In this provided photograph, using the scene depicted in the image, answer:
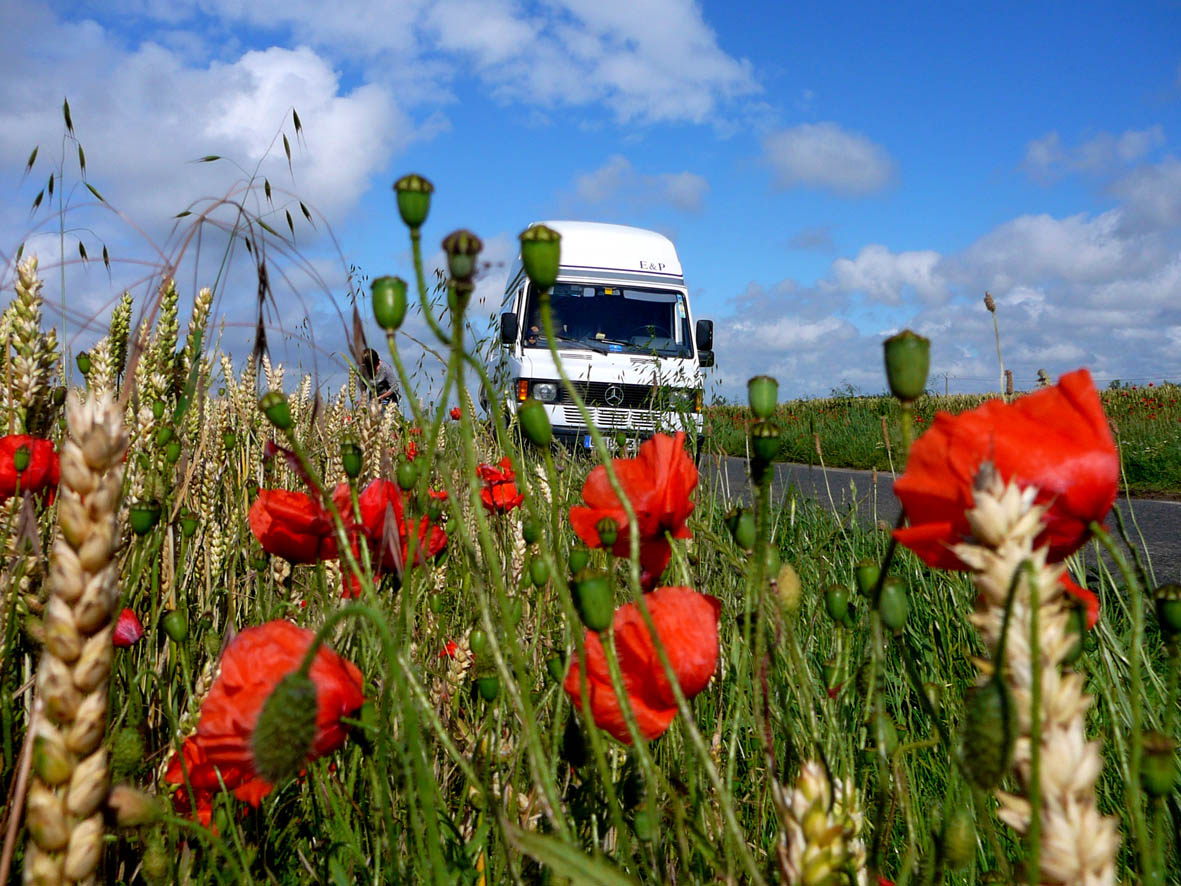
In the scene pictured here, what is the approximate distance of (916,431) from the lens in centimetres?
693

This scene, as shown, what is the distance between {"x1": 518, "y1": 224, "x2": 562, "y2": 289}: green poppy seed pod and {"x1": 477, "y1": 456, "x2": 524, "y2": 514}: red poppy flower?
120cm

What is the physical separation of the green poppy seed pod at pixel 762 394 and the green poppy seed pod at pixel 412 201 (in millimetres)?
342

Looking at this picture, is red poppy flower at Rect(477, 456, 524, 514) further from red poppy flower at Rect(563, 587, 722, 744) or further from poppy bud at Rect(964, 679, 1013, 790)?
poppy bud at Rect(964, 679, 1013, 790)

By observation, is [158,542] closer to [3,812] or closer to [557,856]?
[3,812]

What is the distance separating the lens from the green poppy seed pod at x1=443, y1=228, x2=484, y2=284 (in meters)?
0.66

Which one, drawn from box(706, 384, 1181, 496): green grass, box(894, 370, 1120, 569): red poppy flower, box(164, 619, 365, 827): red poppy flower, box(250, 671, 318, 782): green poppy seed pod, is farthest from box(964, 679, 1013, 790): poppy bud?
box(706, 384, 1181, 496): green grass

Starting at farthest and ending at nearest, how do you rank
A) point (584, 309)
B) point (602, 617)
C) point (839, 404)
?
point (839, 404)
point (584, 309)
point (602, 617)

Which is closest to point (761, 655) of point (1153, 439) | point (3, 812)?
point (3, 812)

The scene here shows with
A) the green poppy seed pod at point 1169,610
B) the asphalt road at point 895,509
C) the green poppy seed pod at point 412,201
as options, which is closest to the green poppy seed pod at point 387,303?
the green poppy seed pod at point 412,201

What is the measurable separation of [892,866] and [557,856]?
1153 millimetres

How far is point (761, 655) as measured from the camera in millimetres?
728

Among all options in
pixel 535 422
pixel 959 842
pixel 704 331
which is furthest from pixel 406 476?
pixel 704 331

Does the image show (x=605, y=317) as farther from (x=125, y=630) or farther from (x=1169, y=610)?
(x=1169, y=610)

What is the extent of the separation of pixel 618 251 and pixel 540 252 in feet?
30.5
